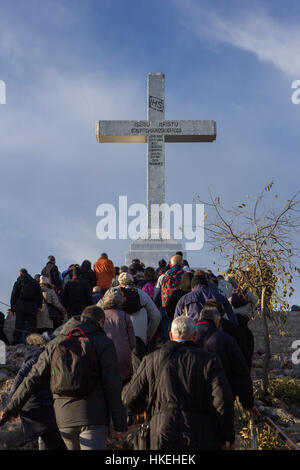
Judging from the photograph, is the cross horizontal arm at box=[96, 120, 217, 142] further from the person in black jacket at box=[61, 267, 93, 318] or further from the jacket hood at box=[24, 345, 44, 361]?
the jacket hood at box=[24, 345, 44, 361]

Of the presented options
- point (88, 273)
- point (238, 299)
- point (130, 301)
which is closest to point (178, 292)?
point (130, 301)

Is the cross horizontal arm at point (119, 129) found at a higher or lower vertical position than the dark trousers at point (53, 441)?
higher

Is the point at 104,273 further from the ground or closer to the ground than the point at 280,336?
further from the ground

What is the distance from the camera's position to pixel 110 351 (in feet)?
13.8

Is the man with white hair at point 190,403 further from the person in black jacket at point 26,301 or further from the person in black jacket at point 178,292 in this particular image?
the person in black jacket at point 26,301

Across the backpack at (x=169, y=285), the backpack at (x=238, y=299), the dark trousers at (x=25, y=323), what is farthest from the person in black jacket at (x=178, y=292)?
the dark trousers at (x=25, y=323)

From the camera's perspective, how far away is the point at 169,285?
8109 mm

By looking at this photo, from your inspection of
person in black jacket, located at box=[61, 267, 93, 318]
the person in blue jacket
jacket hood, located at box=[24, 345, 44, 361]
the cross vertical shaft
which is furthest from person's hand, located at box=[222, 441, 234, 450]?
the cross vertical shaft

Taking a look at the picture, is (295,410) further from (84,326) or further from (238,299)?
(84,326)

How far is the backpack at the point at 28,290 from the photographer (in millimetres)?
10672

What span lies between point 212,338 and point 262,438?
2.38m

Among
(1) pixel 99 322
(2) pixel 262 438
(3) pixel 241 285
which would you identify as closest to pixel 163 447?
(1) pixel 99 322

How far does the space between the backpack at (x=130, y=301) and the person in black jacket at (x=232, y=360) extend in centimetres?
168

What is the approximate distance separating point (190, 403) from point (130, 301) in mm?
3034
